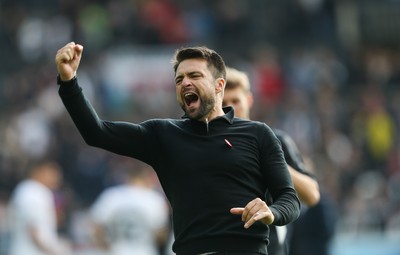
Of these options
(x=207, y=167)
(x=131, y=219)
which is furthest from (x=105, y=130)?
(x=131, y=219)

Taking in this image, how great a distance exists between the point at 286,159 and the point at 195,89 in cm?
158

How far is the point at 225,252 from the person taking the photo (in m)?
5.64

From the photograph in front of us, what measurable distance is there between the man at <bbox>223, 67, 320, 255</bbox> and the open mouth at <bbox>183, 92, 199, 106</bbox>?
1327 millimetres

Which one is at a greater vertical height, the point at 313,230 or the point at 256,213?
the point at 256,213

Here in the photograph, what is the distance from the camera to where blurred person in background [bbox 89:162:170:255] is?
11.5 m

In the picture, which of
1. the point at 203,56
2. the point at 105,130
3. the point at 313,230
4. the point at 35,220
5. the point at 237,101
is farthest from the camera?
the point at 35,220

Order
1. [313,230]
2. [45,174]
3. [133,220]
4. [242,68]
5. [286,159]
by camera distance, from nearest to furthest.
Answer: [286,159] < [313,230] < [133,220] < [45,174] < [242,68]

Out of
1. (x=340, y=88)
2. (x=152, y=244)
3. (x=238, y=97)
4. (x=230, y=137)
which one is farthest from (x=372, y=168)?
(x=230, y=137)

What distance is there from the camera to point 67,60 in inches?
217

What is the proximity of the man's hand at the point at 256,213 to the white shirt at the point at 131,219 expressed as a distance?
619cm

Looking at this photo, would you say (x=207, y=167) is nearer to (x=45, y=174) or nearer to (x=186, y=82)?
(x=186, y=82)

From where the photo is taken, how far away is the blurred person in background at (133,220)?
11477 millimetres

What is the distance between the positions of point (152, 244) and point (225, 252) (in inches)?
245

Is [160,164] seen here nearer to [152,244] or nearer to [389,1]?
[152,244]
